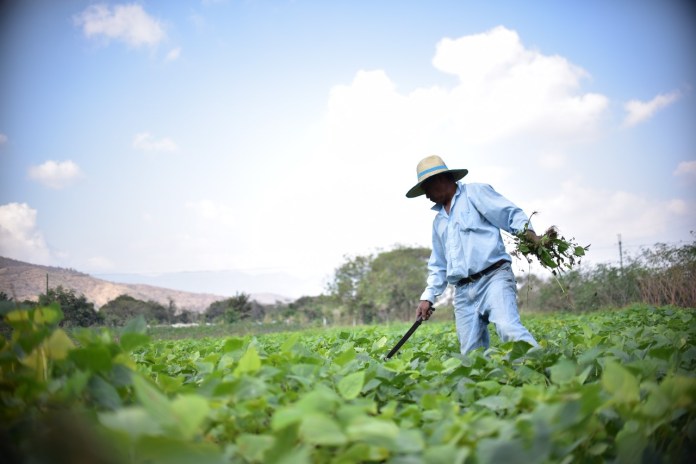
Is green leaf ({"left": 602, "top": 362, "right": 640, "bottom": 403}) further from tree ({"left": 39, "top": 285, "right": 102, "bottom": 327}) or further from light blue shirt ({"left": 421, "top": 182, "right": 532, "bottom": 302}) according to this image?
tree ({"left": 39, "top": 285, "right": 102, "bottom": 327})

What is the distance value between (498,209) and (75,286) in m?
21.0

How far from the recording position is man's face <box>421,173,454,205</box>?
4129 millimetres

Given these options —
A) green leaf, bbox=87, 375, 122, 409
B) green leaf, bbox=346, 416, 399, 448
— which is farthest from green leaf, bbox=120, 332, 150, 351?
green leaf, bbox=346, 416, 399, 448

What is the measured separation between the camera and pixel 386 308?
32906 mm

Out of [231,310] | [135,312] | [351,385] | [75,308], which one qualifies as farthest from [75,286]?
[351,385]

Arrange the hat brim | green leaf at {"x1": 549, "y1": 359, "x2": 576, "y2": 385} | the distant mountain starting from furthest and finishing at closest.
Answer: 1. the distant mountain
2. the hat brim
3. green leaf at {"x1": 549, "y1": 359, "x2": 576, "y2": 385}

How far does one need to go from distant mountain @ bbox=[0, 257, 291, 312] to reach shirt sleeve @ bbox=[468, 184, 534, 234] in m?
2.96

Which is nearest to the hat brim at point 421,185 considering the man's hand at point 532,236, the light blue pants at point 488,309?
the man's hand at point 532,236

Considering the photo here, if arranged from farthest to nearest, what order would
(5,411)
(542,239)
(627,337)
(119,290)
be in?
(119,290) → (542,239) → (627,337) → (5,411)

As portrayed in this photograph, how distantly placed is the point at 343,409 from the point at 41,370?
783 millimetres

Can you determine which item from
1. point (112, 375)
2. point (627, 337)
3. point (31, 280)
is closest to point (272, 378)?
point (112, 375)

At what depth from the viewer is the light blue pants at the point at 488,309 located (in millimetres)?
3426

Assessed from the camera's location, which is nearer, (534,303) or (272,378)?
(272,378)

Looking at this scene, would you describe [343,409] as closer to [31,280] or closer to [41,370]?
[41,370]
